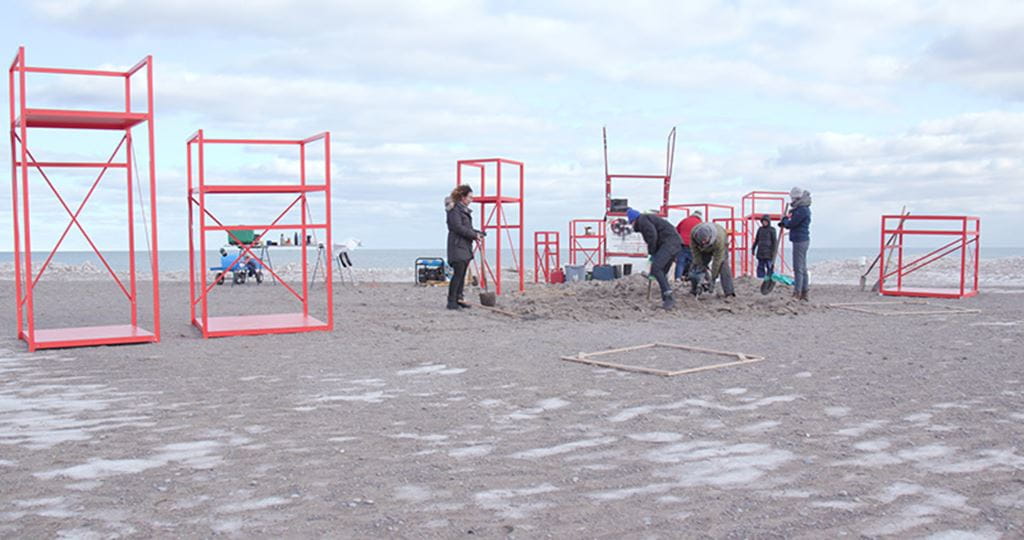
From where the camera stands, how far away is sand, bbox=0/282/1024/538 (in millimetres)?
3744

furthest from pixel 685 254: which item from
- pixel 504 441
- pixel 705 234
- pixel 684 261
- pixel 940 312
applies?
pixel 504 441

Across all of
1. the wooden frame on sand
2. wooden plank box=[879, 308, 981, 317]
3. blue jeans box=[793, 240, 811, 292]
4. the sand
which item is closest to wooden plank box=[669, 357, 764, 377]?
the wooden frame on sand

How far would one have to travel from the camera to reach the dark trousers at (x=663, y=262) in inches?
499

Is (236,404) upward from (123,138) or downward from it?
downward

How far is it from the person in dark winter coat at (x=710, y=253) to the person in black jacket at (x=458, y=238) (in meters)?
3.42

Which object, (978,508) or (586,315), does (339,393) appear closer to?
(978,508)

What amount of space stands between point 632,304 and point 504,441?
8.56 meters

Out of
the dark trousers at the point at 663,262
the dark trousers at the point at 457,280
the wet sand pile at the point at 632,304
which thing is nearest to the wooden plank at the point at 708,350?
the wet sand pile at the point at 632,304

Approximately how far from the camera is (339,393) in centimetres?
657

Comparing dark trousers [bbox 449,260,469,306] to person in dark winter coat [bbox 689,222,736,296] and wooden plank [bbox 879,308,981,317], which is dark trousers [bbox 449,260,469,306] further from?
wooden plank [bbox 879,308,981,317]

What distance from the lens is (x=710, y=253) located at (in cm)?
1352

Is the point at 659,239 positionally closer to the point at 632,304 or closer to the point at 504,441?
the point at 632,304

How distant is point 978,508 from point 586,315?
28.5 ft

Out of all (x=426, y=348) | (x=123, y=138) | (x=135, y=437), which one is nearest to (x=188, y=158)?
(x=123, y=138)
